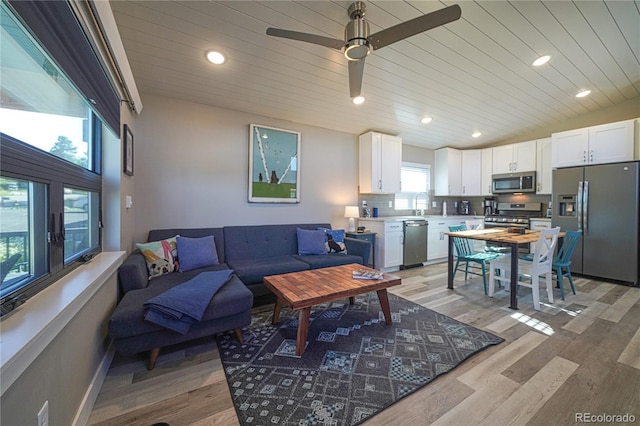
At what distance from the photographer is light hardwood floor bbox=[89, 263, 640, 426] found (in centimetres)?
135

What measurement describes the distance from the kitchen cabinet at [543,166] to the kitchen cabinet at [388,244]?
2.72 metres

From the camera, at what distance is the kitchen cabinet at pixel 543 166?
441 cm

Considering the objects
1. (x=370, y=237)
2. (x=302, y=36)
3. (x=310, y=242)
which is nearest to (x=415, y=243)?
(x=370, y=237)

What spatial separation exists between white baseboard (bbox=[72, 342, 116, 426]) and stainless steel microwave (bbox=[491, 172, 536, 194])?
6.23 m

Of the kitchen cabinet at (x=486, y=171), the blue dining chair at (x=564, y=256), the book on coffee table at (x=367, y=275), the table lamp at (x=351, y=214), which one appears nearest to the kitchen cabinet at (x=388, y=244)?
the table lamp at (x=351, y=214)

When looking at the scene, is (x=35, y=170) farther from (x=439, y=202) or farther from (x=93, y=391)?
(x=439, y=202)

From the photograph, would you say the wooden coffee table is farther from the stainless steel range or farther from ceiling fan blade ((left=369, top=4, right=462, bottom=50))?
the stainless steel range

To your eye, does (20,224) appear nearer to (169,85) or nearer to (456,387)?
(169,85)

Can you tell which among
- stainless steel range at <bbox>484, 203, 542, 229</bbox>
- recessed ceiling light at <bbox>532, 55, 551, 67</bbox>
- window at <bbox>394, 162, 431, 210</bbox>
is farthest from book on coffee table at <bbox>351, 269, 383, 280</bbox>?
stainless steel range at <bbox>484, 203, 542, 229</bbox>

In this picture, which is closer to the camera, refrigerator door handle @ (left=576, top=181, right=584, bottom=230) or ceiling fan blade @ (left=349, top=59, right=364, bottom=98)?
ceiling fan blade @ (left=349, top=59, right=364, bottom=98)

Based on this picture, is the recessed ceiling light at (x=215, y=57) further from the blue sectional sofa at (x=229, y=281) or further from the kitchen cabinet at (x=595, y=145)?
the kitchen cabinet at (x=595, y=145)

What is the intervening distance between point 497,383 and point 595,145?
164 inches

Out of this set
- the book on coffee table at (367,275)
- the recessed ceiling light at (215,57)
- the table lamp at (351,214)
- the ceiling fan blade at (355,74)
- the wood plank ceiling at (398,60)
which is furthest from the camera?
the table lamp at (351,214)

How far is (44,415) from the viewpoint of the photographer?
953 mm
